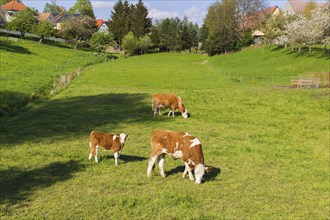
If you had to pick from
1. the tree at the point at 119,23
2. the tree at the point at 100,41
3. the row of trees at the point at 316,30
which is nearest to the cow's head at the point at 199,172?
the row of trees at the point at 316,30

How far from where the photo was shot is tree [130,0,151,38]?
12781 centimetres

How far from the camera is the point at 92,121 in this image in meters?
22.4

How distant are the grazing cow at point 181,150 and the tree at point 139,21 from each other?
11834 centimetres

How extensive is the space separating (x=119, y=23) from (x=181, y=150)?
126171 mm

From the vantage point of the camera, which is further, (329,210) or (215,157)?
(215,157)

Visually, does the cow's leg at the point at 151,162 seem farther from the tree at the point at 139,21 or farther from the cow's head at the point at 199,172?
the tree at the point at 139,21

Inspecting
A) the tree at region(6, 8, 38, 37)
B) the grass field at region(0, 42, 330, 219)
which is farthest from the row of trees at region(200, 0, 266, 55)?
the grass field at region(0, 42, 330, 219)

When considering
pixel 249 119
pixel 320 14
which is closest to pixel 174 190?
pixel 249 119

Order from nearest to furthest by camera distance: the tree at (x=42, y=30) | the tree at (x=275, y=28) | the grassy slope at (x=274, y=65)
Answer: the grassy slope at (x=274, y=65), the tree at (x=275, y=28), the tree at (x=42, y=30)

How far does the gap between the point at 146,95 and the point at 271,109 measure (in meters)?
12.1

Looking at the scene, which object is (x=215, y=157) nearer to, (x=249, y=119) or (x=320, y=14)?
(x=249, y=119)

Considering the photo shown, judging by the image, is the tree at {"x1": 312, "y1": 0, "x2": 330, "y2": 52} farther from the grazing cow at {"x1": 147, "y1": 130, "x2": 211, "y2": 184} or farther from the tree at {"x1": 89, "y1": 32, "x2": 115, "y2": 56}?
the tree at {"x1": 89, "y1": 32, "x2": 115, "y2": 56}

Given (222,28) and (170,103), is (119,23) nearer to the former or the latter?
(222,28)

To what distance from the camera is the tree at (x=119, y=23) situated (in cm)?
13162
